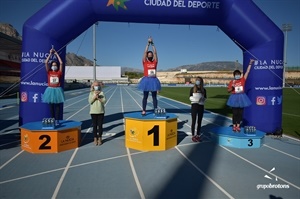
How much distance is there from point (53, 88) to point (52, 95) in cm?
20

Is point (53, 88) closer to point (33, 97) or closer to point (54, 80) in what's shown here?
point (54, 80)

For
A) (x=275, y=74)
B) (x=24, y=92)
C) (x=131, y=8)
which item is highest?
(x=131, y=8)

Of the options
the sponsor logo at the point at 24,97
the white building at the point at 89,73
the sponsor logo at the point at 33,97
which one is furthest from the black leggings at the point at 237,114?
the white building at the point at 89,73

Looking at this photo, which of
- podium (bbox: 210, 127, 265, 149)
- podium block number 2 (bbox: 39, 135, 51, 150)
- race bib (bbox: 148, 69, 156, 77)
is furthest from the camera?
race bib (bbox: 148, 69, 156, 77)

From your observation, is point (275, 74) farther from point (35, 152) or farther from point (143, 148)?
point (35, 152)

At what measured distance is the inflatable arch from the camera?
6.54 m

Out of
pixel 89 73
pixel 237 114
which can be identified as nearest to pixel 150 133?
pixel 237 114

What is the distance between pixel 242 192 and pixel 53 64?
18.0 feet

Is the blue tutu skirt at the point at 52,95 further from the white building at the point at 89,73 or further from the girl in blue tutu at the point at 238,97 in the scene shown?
the white building at the point at 89,73

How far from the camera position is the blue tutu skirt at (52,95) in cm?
624

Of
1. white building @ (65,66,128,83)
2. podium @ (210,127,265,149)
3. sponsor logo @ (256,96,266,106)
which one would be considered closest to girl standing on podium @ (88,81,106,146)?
podium @ (210,127,265,149)

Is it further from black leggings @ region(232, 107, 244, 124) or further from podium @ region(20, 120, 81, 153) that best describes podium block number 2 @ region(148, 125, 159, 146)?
black leggings @ region(232, 107, 244, 124)

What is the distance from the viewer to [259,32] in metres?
7.04

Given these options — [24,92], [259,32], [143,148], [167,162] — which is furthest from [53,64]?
[259,32]
